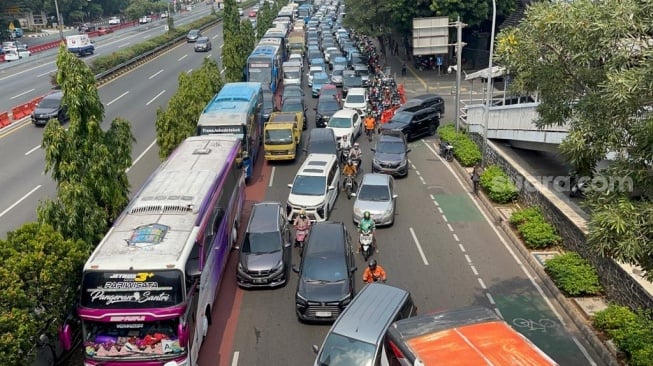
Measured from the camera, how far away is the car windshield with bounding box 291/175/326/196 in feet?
68.3

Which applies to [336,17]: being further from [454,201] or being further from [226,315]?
[226,315]

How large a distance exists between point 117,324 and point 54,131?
5038 millimetres

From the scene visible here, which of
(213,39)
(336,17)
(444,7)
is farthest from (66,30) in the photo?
(444,7)

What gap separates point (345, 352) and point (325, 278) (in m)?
3.84

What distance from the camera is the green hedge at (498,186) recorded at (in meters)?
22.2

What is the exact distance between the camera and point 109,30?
283 feet

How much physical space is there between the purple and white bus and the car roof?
2.62 metres

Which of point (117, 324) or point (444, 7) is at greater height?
point (444, 7)

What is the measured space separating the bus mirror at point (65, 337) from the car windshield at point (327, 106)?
896 inches

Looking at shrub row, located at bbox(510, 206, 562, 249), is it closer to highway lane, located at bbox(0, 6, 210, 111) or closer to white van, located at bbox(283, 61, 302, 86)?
white van, located at bbox(283, 61, 302, 86)

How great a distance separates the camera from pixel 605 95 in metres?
8.99

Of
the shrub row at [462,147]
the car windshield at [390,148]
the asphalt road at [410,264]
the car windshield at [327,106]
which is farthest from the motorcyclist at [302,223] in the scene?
the car windshield at [327,106]

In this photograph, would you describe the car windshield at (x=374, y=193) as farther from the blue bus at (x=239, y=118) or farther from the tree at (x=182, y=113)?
the tree at (x=182, y=113)

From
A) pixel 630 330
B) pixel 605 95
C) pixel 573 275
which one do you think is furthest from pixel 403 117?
pixel 605 95
